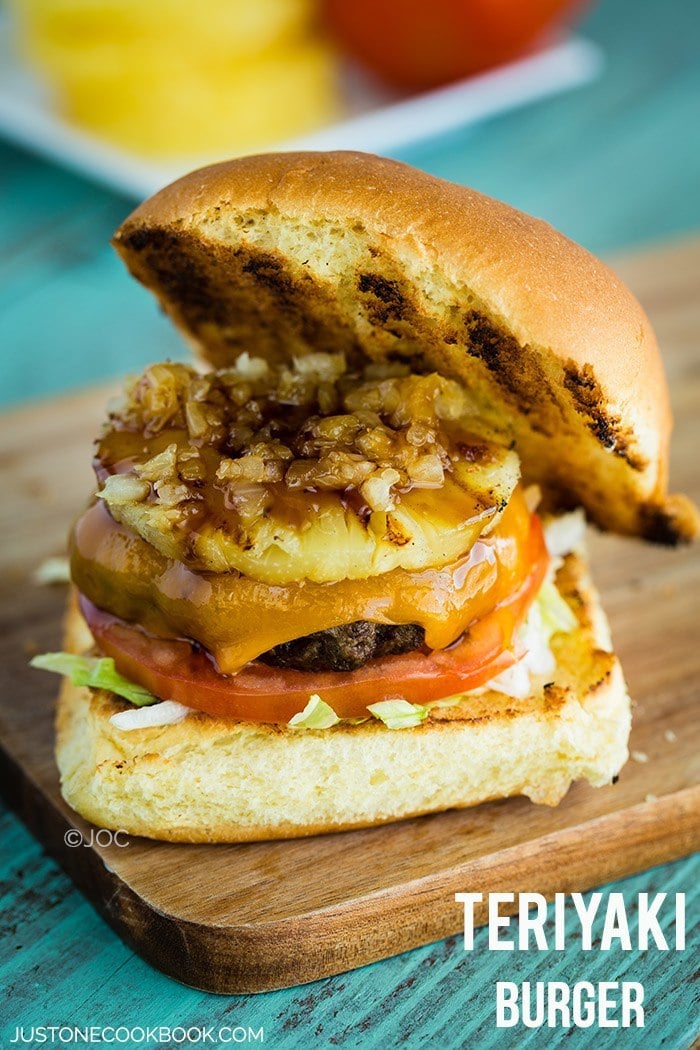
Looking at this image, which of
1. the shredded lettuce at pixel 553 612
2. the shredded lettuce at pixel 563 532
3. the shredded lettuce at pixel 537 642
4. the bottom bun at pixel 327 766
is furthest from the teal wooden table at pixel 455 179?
the shredded lettuce at pixel 563 532

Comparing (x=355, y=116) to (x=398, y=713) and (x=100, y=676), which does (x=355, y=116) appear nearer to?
(x=100, y=676)

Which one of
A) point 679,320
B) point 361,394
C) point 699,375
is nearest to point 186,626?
point 361,394

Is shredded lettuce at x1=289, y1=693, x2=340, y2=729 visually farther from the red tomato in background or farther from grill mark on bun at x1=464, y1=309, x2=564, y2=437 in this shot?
the red tomato in background

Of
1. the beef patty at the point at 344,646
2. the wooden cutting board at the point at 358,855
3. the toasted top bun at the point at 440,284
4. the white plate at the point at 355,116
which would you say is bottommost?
the wooden cutting board at the point at 358,855

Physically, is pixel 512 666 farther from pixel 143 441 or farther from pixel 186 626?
pixel 143 441

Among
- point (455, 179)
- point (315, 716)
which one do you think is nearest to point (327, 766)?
point (315, 716)

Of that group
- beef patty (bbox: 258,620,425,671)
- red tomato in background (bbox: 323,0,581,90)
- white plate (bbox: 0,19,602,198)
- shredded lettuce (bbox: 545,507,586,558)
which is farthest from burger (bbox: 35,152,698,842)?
red tomato in background (bbox: 323,0,581,90)

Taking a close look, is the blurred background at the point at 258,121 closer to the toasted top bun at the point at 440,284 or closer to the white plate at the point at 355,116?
the white plate at the point at 355,116
